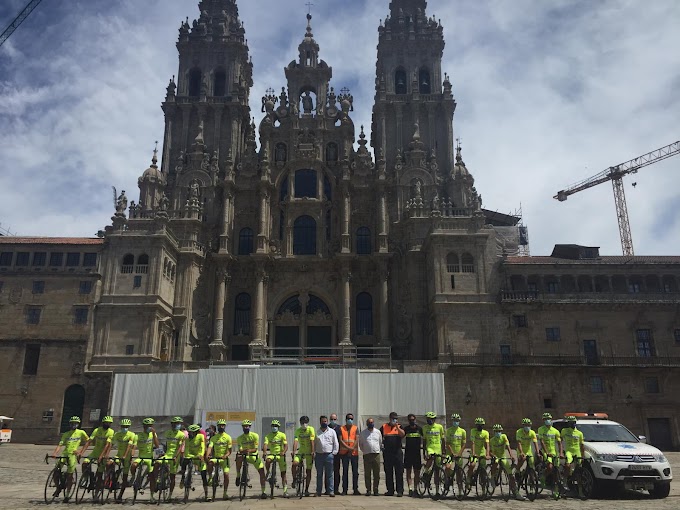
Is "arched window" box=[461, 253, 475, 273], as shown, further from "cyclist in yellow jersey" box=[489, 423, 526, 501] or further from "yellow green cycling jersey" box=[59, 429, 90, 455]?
"yellow green cycling jersey" box=[59, 429, 90, 455]

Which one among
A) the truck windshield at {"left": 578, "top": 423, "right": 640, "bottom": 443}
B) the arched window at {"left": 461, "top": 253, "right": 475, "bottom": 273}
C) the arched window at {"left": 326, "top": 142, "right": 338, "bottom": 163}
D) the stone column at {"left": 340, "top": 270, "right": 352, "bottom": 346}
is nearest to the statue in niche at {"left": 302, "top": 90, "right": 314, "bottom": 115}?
the arched window at {"left": 326, "top": 142, "right": 338, "bottom": 163}

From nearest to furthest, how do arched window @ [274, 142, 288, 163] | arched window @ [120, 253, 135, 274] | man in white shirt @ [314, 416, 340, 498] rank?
man in white shirt @ [314, 416, 340, 498] < arched window @ [120, 253, 135, 274] < arched window @ [274, 142, 288, 163]

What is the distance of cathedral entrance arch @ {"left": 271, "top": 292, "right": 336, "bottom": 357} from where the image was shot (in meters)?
51.9

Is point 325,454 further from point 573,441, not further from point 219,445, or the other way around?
point 573,441

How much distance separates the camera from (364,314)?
173 feet

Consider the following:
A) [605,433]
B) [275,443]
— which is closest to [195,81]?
[275,443]

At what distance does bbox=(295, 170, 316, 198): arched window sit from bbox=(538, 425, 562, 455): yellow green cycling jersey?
4026 cm

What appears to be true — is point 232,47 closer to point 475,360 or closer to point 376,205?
point 376,205

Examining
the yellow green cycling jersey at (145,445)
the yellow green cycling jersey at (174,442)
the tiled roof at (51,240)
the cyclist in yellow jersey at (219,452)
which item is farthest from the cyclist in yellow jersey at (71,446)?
the tiled roof at (51,240)

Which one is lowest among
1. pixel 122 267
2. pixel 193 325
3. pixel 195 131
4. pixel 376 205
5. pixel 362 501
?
pixel 362 501

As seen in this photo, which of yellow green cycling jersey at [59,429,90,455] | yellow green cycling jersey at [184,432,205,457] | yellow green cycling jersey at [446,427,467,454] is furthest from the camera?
yellow green cycling jersey at [446,427,467,454]

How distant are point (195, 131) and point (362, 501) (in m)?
49.0

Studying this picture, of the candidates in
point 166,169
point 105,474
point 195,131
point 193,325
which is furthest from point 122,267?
point 105,474

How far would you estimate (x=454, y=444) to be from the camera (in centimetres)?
1727
